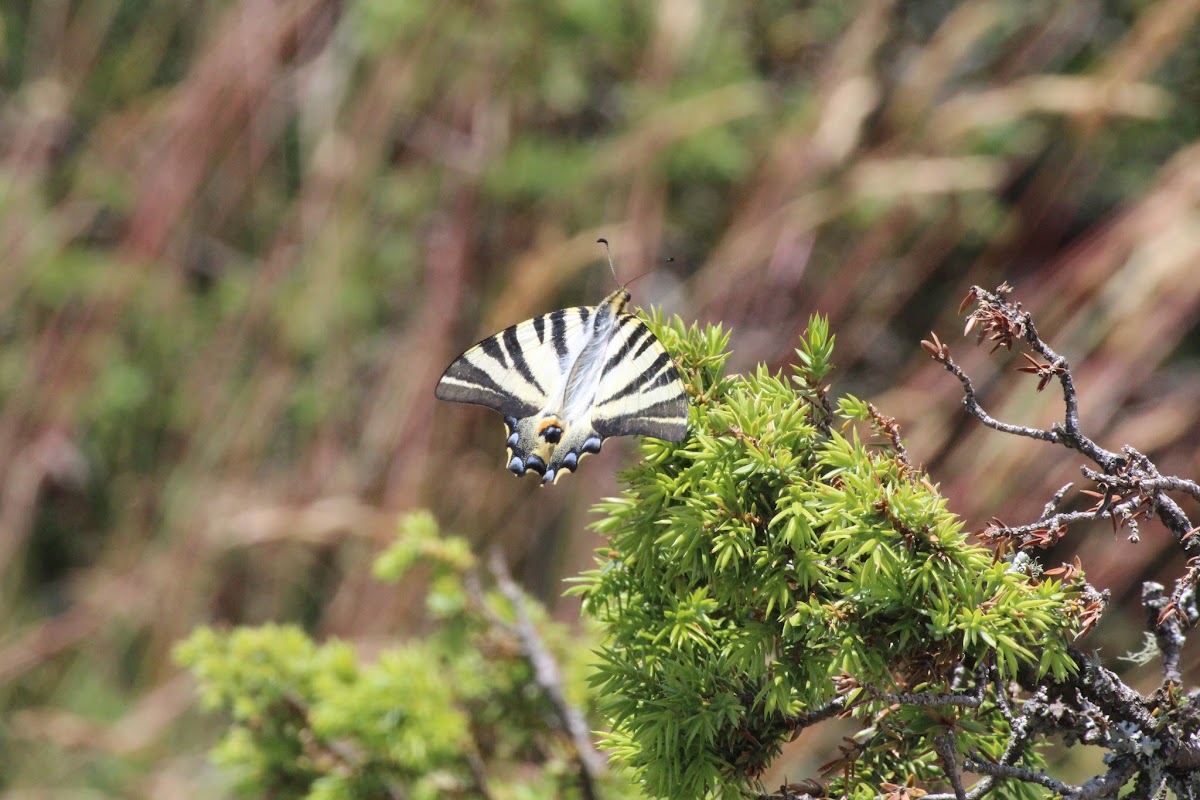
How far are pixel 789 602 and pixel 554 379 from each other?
369 mm

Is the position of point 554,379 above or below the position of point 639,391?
above

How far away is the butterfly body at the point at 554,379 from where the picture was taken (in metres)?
0.79

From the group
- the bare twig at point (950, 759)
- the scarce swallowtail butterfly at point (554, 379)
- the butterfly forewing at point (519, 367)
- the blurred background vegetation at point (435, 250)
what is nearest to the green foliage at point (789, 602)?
the bare twig at point (950, 759)

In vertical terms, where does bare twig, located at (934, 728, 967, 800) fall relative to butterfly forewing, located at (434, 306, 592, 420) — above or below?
below

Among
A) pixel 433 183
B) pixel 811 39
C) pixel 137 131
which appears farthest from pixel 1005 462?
pixel 137 131

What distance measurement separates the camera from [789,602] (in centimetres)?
58

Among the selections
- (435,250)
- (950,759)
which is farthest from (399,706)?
(435,250)

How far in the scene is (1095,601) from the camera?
550 mm

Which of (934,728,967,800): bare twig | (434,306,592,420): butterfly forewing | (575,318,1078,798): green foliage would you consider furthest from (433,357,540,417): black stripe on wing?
(934,728,967,800): bare twig

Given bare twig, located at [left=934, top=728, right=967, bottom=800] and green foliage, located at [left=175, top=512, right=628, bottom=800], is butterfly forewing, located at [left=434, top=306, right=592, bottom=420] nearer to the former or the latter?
green foliage, located at [left=175, top=512, right=628, bottom=800]

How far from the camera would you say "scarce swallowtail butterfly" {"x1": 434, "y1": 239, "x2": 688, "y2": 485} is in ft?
2.58

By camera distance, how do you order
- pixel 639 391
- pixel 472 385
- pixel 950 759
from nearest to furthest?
1. pixel 950 759
2. pixel 639 391
3. pixel 472 385

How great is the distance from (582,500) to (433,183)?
3.12 ft

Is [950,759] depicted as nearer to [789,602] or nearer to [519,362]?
[789,602]
